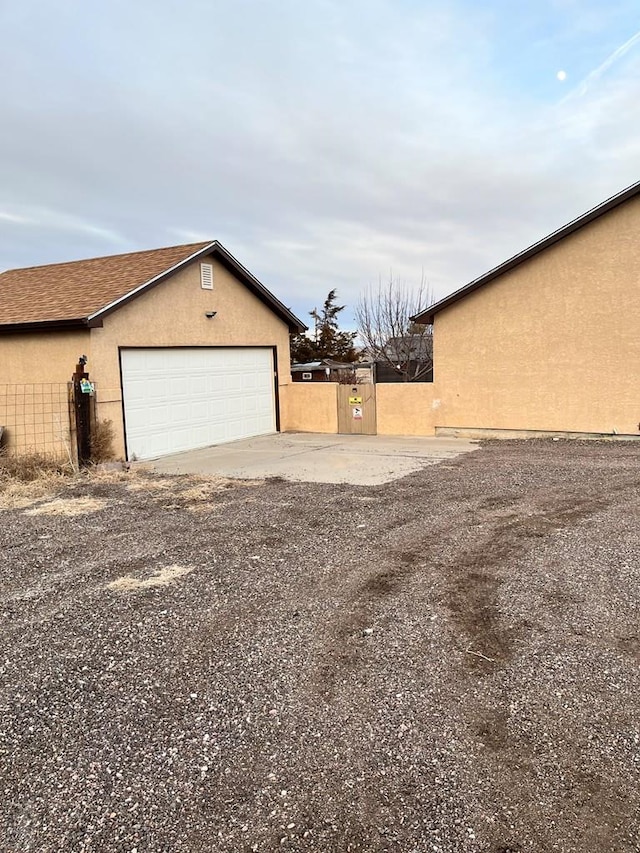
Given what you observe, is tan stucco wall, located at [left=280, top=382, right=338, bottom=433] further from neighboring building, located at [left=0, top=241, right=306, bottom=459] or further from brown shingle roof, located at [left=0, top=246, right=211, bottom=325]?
brown shingle roof, located at [left=0, top=246, right=211, bottom=325]

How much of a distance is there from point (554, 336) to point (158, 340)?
8.99m

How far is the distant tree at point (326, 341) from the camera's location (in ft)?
116

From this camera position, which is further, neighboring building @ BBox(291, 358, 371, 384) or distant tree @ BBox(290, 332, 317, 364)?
distant tree @ BBox(290, 332, 317, 364)

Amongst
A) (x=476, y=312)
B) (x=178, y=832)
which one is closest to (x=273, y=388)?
(x=476, y=312)

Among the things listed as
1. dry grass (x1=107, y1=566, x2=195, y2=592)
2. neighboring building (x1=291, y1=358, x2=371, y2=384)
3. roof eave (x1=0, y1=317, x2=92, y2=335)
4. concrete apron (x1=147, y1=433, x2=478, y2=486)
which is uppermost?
roof eave (x1=0, y1=317, x2=92, y2=335)

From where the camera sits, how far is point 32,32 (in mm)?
12008

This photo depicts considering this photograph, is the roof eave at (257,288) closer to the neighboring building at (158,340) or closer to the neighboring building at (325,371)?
the neighboring building at (158,340)

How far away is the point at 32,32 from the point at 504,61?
10044mm

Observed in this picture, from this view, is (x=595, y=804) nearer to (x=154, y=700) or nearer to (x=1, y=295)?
(x=154, y=700)

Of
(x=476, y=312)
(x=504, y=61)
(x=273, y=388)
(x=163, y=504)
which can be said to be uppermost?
(x=504, y=61)

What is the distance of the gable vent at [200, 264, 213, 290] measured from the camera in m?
14.0

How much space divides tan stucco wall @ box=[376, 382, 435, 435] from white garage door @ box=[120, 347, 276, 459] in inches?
125

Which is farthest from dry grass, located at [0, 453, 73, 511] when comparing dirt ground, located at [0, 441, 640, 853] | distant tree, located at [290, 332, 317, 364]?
distant tree, located at [290, 332, 317, 364]

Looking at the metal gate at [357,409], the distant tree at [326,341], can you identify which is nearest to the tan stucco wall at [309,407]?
the metal gate at [357,409]
